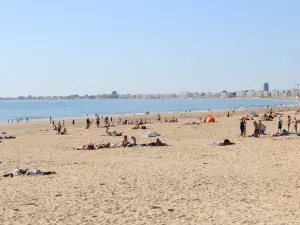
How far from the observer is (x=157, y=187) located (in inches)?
550

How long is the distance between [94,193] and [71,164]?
21.0ft

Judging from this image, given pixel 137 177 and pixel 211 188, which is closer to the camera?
pixel 211 188

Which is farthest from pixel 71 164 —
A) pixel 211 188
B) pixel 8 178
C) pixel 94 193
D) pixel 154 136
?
pixel 154 136

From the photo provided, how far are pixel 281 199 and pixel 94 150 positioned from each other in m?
13.7

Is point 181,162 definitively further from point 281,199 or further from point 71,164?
point 281,199

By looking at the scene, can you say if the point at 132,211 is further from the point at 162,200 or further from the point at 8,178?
the point at 8,178

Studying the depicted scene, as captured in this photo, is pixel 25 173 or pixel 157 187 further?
pixel 25 173

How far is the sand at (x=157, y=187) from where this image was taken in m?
10.6

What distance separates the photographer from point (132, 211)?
438 inches

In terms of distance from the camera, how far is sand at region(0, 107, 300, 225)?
10.6 m

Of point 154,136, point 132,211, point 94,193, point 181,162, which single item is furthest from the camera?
point 154,136

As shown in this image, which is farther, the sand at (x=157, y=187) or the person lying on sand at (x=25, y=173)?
the person lying on sand at (x=25, y=173)

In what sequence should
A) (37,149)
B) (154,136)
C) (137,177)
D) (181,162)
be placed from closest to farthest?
(137,177) < (181,162) < (37,149) < (154,136)

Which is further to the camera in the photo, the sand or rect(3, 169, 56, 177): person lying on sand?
rect(3, 169, 56, 177): person lying on sand
